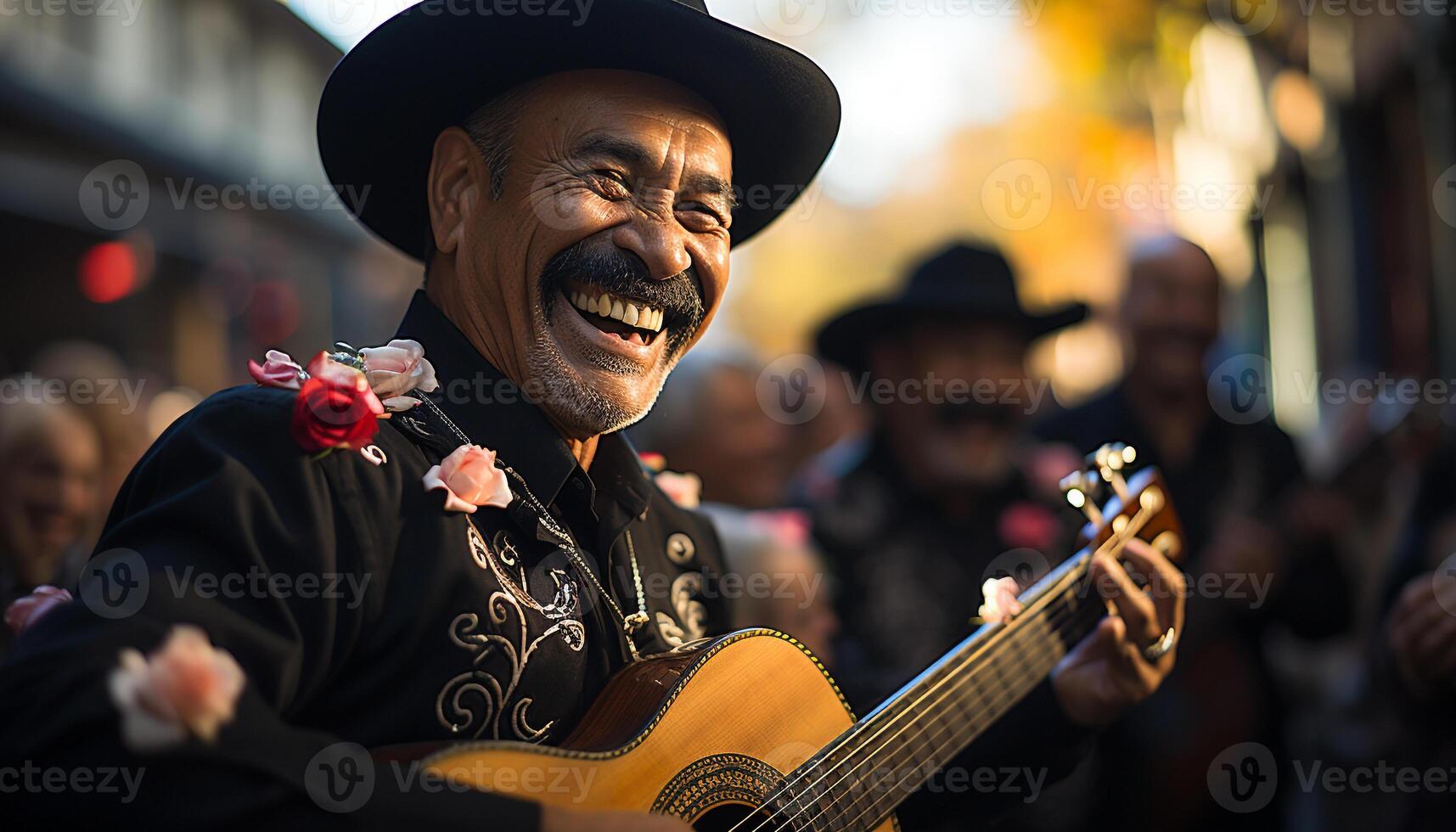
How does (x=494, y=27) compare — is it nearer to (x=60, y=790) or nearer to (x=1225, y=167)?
(x=60, y=790)

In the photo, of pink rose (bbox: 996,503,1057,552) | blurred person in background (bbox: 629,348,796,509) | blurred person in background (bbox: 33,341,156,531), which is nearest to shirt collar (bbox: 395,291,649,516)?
blurred person in background (bbox: 33,341,156,531)

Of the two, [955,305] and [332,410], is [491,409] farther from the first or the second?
[955,305]

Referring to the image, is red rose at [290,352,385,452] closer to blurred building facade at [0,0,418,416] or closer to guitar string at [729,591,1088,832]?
guitar string at [729,591,1088,832]

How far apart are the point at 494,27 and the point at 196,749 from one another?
4.57 feet

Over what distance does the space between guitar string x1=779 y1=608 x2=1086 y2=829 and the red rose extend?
1.02m

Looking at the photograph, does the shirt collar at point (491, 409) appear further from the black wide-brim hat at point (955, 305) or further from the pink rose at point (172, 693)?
the black wide-brim hat at point (955, 305)

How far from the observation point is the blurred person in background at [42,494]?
348cm

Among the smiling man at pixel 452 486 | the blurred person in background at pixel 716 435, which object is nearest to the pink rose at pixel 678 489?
the smiling man at pixel 452 486

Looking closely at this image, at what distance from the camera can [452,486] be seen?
203 cm

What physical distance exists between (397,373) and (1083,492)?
1611 mm

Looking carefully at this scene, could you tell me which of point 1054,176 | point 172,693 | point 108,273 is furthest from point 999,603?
point 1054,176

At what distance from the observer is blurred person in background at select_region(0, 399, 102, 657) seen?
3.48 meters

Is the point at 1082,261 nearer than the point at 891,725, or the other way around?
the point at 891,725

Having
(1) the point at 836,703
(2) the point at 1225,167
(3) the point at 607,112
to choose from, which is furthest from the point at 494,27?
(2) the point at 1225,167
